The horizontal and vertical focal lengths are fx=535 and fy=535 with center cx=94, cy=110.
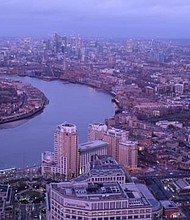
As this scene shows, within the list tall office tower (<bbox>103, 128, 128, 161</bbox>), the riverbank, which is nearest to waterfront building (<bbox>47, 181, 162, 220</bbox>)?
tall office tower (<bbox>103, 128, 128, 161</bbox>)

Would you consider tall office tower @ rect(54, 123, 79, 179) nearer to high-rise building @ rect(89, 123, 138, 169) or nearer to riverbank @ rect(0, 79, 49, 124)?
high-rise building @ rect(89, 123, 138, 169)

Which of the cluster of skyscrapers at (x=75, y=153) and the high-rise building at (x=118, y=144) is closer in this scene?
the cluster of skyscrapers at (x=75, y=153)

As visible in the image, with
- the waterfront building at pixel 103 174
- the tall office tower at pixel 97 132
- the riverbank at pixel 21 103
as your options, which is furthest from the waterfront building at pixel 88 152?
the riverbank at pixel 21 103

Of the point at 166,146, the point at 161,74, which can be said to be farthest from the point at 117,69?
the point at 166,146

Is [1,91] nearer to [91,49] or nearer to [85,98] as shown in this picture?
[85,98]

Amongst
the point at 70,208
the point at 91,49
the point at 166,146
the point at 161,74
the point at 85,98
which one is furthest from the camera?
the point at 91,49

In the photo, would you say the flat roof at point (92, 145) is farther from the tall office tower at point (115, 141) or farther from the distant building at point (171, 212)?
the distant building at point (171, 212)
